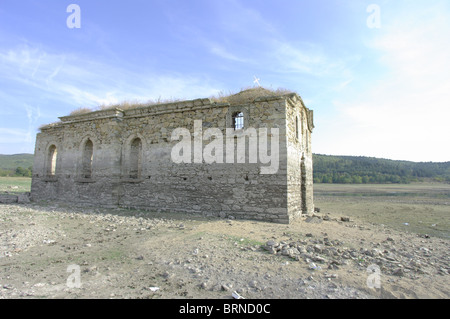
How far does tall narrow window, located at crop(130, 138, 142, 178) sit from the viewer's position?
38.8ft

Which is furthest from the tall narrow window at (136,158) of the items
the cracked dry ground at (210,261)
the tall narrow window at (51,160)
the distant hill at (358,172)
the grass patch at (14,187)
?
the distant hill at (358,172)

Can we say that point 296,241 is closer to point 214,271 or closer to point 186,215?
point 214,271

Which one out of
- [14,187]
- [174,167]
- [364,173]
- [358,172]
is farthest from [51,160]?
[364,173]

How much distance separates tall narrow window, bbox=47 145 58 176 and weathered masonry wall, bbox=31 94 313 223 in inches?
32.6

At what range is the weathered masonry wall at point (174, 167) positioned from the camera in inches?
354

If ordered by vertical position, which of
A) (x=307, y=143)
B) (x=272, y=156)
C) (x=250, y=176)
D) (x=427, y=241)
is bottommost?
(x=427, y=241)

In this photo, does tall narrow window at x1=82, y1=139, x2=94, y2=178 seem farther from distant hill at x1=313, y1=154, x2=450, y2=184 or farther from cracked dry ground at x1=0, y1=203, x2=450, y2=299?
distant hill at x1=313, y1=154, x2=450, y2=184

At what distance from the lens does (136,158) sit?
1201 centimetres

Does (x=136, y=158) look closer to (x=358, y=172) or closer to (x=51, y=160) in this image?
(x=51, y=160)

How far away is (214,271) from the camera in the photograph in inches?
168

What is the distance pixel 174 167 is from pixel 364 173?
191 ft

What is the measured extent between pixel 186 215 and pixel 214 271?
18.2 feet

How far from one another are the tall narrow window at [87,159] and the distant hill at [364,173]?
5184 centimetres

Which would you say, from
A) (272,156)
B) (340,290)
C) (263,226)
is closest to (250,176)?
(272,156)
